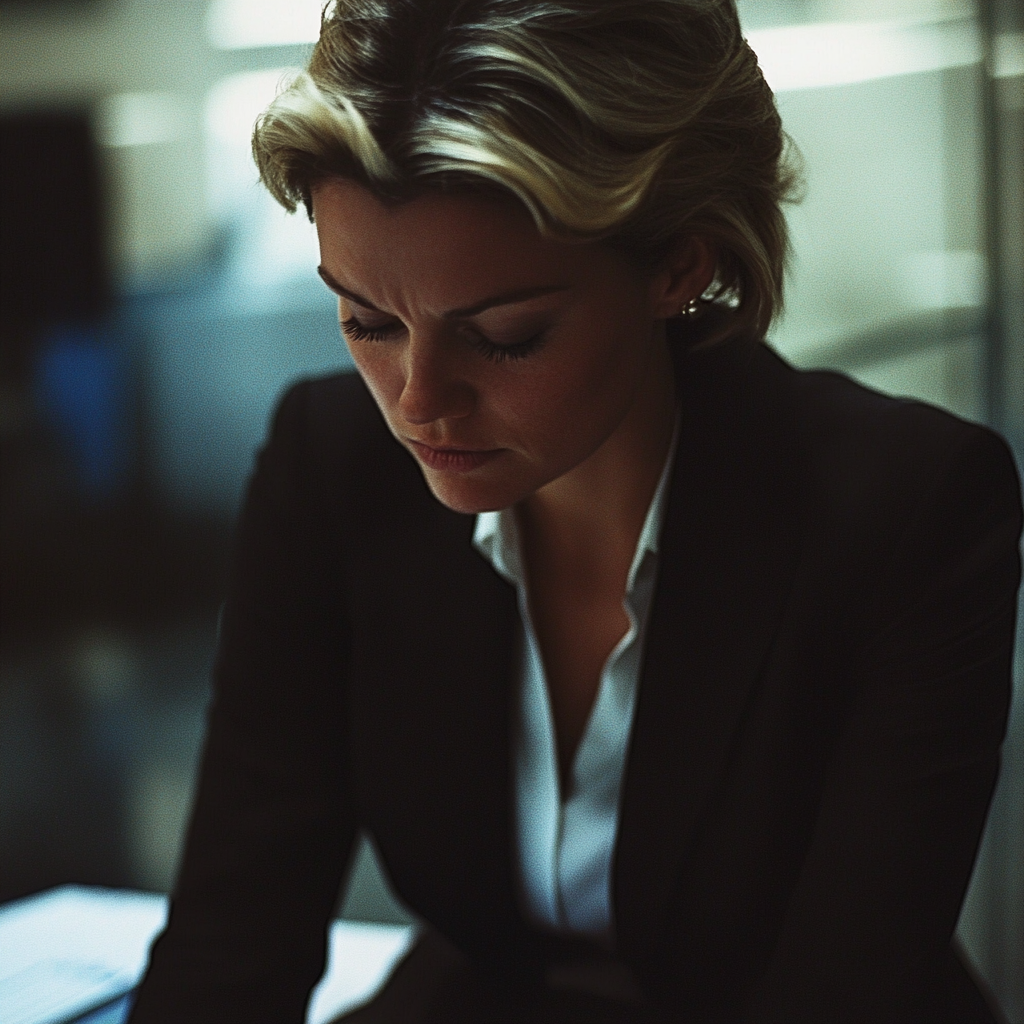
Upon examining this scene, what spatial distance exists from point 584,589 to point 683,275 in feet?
1.21

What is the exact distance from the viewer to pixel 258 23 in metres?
3.02

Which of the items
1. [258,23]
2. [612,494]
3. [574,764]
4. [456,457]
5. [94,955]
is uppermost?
[258,23]

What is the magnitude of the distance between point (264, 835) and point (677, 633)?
0.45 metres

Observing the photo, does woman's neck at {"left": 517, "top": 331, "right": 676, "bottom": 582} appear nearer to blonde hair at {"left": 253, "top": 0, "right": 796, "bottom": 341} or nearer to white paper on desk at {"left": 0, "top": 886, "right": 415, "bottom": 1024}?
blonde hair at {"left": 253, "top": 0, "right": 796, "bottom": 341}

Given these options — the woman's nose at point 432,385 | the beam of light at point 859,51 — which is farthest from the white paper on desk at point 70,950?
the beam of light at point 859,51

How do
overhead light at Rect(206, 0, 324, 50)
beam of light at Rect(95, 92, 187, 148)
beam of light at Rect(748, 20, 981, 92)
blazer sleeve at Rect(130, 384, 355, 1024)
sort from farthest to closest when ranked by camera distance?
beam of light at Rect(95, 92, 187, 148) → overhead light at Rect(206, 0, 324, 50) → beam of light at Rect(748, 20, 981, 92) → blazer sleeve at Rect(130, 384, 355, 1024)

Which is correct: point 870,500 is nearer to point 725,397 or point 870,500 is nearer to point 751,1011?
point 725,397

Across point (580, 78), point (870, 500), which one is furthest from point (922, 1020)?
point (580, 78)

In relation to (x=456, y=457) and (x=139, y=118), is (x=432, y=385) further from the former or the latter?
(x=139, y=118)

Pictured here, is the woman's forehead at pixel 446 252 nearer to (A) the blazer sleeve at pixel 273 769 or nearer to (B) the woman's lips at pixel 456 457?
(B) the woman's lips at pixel 456 457

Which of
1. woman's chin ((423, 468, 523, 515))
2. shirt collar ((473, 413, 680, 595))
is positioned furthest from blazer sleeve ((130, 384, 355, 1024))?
woman's chin ((423, 468, 523, 515))

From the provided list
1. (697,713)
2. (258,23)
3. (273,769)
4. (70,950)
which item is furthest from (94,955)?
(258,23)

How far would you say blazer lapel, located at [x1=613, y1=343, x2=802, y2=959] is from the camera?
1086 mm

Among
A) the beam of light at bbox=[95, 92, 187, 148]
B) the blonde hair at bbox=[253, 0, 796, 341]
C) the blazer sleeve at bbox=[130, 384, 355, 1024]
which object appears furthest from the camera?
the beam of light at bbox=[95, 92, 187, 148]
